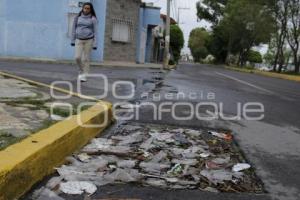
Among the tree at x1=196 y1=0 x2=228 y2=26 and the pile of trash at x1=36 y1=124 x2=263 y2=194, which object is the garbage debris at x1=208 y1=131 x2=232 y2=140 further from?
the tree at x1=196 y1=0 x2=228 y2=26

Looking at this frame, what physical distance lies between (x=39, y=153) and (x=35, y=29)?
70.0 feet

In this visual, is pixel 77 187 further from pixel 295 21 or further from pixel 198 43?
pixel 198 43

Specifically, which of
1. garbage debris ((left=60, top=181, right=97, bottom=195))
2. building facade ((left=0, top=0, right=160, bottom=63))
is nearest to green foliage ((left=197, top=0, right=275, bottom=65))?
building facade ((left=0, top=0, right=160, bottom=63))

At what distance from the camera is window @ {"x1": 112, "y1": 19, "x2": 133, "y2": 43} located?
89.1ft

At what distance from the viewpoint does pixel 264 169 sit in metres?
4.48

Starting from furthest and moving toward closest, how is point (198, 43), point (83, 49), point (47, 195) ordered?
point (198, 43), point (83, 49), point (47, 195)

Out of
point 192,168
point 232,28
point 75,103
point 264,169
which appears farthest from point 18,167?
point 232,28

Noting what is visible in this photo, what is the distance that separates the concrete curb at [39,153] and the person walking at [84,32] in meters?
5.97

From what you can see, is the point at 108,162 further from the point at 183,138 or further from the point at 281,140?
the point at 281,140

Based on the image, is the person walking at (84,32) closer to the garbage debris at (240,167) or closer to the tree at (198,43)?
the garbage debris at (240,167)

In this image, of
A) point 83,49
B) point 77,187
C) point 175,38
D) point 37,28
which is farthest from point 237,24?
point 77,187

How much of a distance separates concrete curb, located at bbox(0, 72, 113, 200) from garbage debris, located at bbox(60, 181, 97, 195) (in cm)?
20

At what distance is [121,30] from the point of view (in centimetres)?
2795

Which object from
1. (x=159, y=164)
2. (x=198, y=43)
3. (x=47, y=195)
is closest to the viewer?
(x=47, y=195)
